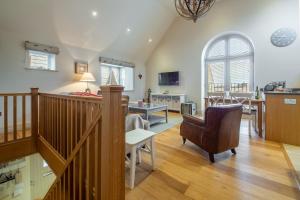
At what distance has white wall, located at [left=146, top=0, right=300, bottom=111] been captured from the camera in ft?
14.4

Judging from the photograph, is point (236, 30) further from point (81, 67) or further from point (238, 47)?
point (81, 67)

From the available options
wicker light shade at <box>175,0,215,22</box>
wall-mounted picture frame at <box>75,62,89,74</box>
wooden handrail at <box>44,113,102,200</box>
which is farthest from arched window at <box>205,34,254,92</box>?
wooden handrail at <box>44,113,102,200</box>

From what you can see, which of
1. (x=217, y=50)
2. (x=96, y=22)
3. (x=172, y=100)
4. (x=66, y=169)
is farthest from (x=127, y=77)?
(x=66, y=169)

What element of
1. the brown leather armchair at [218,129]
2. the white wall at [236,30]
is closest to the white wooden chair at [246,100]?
the brown leather armchair at [218,129]

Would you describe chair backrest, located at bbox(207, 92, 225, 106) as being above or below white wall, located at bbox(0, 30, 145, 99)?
below

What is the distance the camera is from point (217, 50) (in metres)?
5.83

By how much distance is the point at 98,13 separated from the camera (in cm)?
447

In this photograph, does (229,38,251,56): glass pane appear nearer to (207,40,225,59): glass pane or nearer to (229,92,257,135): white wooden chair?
(207,40,225,59): glass pane

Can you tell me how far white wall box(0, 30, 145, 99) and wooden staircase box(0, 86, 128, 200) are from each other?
196 cm

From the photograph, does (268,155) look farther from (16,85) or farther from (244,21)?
(16,85)

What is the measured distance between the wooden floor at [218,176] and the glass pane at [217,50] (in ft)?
12.4

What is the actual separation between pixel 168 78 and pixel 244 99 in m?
3.69

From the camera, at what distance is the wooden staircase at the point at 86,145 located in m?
1.10

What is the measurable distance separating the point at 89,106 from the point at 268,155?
9.08 ft
